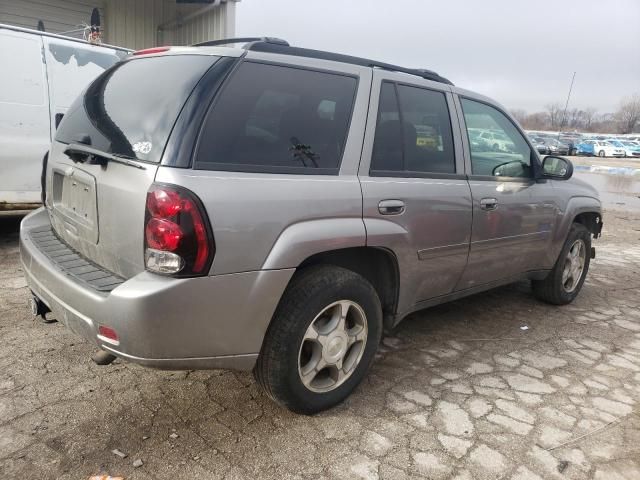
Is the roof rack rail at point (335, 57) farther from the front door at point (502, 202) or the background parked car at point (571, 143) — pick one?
the background parked car at point (571, 143)

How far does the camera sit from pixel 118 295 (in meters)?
2.10

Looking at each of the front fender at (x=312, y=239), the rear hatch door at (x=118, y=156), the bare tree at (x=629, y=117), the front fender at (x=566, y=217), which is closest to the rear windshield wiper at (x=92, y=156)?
the rear hatch door at (x=118, y=156)

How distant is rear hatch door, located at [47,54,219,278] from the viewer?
2.20m

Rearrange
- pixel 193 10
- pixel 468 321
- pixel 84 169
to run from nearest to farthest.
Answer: pixel 84 169 < pixel 468 321 < pixel 193 10

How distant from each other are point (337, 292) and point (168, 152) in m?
1.05

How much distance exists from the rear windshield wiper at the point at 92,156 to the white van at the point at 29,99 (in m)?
2.68

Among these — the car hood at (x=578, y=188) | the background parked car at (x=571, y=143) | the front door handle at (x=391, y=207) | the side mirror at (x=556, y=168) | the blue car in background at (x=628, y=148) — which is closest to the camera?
the front door handle at (x=391, y=207)

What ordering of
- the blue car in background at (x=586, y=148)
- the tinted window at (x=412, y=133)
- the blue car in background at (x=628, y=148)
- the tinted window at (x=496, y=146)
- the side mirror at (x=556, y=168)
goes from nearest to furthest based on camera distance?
1. the tinted window at (x=412, y=133)
2. the tinted window at (x=496, y=146)
3. the side mirror at (x=556, y=168)
4. the blue car in background at (x=586, y=148)
5. the blue car in background at (x=628, y=148)

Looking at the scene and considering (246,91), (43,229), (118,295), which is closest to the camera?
(118,295)

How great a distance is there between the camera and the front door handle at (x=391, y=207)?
108 inches

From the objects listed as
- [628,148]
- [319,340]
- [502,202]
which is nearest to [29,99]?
[319,340]

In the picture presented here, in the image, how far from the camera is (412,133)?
309cm

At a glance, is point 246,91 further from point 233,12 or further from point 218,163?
point 233,12

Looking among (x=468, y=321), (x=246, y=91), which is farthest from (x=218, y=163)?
(x=468, y=321)
